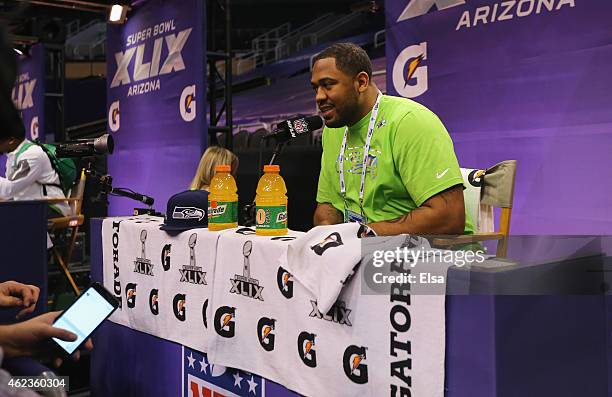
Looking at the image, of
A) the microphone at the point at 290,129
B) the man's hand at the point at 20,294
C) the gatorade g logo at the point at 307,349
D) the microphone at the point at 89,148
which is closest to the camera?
the man's hand at the point at 20,294

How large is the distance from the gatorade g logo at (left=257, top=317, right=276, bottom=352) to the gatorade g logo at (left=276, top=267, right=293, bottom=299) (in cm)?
10

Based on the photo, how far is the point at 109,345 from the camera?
105 inches

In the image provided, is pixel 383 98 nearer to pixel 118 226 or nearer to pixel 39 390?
pixel 118 226

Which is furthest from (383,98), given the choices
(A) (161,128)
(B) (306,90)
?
(B) (306,90)

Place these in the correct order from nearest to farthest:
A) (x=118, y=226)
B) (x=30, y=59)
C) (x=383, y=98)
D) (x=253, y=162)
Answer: (x=383, y=98) → (x=118, y=226) → (x=253, y=162) → (x=30, y=59)

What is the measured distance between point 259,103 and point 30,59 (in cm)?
582

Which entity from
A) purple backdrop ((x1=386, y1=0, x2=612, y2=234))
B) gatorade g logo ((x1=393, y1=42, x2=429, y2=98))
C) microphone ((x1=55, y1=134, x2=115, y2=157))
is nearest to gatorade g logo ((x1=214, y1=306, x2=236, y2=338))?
microphone ((x1=55, y1=134, x2=115, y2=157))

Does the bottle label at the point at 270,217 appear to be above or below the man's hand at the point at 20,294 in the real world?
above

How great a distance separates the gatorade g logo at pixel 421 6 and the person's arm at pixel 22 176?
3.22m

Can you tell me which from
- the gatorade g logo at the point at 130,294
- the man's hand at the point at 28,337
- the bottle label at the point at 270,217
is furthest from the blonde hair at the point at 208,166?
the man's hand at the point at 28,337

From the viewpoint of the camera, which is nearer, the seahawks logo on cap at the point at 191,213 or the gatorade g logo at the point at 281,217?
the gatorade g logo at the point at 281,217

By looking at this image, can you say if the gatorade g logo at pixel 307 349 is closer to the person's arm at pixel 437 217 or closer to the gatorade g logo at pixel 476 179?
the person's arm at pixel 437 217

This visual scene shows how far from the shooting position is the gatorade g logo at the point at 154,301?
232 cm

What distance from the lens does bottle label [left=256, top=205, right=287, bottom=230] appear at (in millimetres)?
1914
